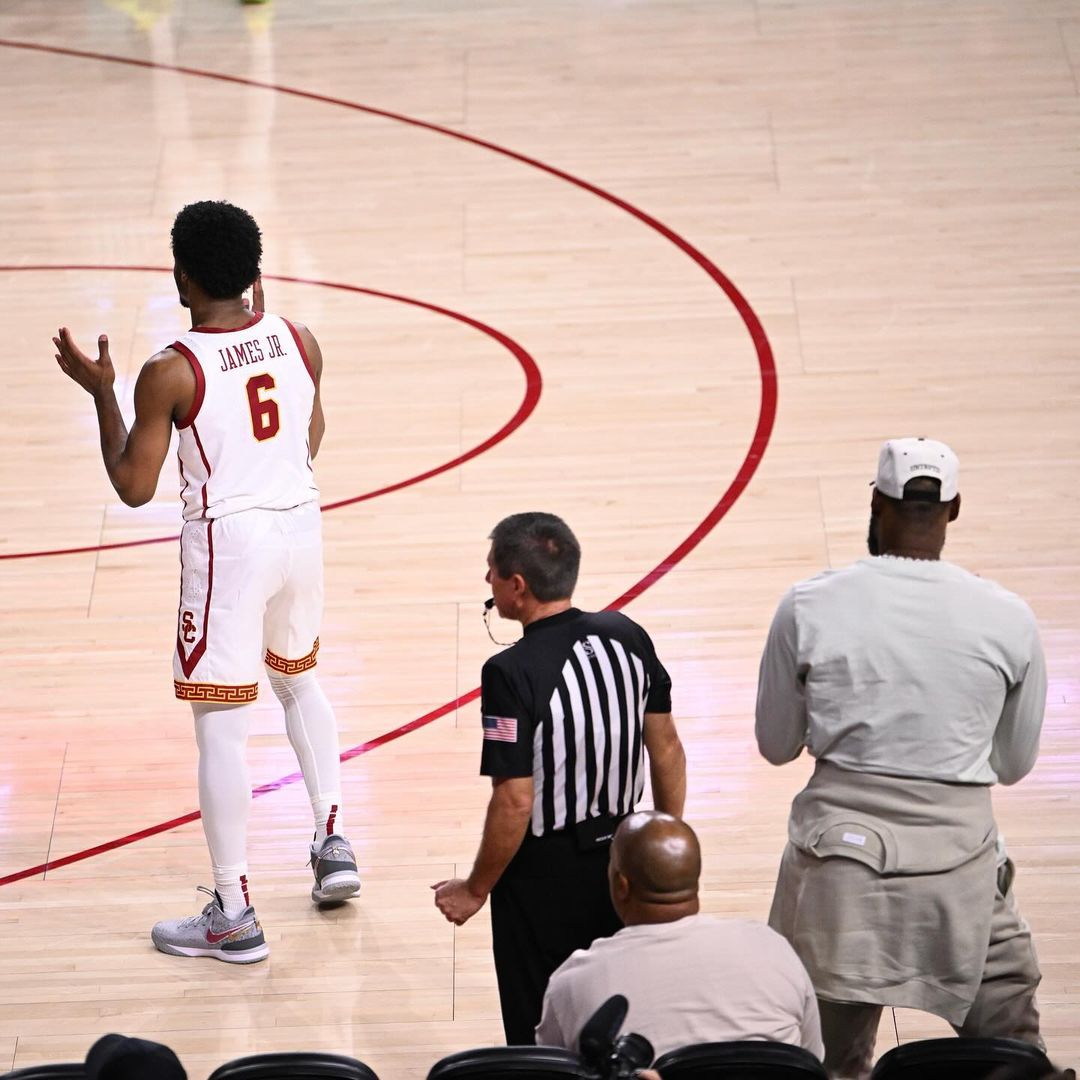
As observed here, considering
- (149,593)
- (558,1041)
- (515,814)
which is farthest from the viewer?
(149,593)

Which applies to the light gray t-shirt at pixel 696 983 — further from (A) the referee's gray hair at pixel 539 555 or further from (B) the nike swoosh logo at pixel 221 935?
(B) the nike swoosh logo at pixel 221 935

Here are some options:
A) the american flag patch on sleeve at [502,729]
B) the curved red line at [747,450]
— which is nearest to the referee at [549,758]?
the american flag patch on sleeve at [502,729]

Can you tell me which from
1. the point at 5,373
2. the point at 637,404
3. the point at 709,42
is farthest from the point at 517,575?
the point at 709,42

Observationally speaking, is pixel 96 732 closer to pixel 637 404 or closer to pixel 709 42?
pixel 637 404

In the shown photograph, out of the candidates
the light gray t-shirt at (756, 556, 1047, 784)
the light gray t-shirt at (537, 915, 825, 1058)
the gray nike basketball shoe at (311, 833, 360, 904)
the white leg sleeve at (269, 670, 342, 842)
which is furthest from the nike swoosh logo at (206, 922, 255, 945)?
the light gray t-shirt at (756, 556, 1047, 784)

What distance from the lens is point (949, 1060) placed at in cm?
263

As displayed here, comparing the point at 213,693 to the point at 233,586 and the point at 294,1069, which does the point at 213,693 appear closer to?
the point at 233,586

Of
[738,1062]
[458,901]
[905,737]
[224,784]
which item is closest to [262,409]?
[224,784]

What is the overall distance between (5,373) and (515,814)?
4161mm

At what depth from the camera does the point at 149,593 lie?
18.1 ft

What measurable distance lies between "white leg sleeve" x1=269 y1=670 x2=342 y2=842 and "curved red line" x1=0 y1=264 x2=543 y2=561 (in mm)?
1686

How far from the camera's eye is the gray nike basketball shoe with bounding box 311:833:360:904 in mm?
4211

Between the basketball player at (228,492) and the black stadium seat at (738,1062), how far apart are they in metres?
1.76

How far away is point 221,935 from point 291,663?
→ 0.68 metres
